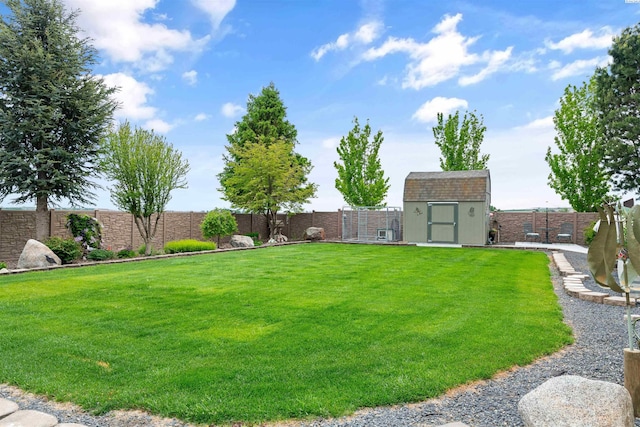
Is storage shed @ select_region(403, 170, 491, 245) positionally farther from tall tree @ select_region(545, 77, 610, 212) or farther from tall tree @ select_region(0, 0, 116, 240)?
tall tree @ select_region(0, 0, 116, 240)

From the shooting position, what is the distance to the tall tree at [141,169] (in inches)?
531

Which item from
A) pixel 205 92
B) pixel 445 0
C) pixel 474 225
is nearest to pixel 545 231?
pixel 474 225

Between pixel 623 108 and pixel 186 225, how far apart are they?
2284cm

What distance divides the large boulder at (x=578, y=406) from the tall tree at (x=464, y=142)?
85.2 ft

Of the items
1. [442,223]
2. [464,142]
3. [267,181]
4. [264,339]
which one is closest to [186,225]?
[267,181]

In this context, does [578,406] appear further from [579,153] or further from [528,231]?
[579,153]

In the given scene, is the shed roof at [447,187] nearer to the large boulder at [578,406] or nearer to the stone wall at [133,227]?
the stone wall at [133,227]

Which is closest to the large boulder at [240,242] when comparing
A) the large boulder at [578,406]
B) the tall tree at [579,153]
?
the large boulder at [578,406]

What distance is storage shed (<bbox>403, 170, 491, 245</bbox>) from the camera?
1825 cm

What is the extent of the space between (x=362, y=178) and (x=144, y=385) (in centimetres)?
2415

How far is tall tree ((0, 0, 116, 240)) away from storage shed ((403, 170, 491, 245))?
1314cm

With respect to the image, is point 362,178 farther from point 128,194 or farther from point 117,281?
point 117,281

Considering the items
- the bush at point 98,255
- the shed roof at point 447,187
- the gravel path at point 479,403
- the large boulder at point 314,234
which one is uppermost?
the shed roof at point 447,187

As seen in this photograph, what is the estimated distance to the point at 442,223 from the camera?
19.0m
